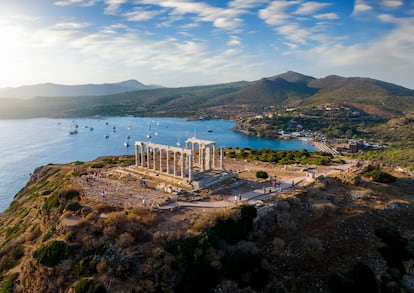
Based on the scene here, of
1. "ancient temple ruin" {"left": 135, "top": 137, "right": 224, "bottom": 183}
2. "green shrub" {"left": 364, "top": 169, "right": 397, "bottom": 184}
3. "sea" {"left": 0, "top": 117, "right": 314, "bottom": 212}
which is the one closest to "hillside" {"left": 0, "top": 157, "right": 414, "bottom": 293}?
"ancient temple ruin" {"left": 135, "top": 137, "right": 224, "bottom": 183}

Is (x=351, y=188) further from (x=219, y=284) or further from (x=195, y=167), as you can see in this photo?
(x=219, y=284)

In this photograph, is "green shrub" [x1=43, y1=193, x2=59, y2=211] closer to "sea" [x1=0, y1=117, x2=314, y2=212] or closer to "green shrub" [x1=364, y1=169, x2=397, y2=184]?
"sea" [x1=0, y1=117, x2=314, y2=212]

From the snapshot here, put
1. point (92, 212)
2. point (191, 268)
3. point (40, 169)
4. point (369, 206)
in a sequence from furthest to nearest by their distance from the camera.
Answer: point (40, 169) → point (369, 206) → point (92, 212) → point (191, 268)

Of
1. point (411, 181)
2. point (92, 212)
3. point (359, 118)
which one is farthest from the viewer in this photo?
point (359, 118)

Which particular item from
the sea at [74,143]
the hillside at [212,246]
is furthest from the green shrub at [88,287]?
the sea at [74,143]

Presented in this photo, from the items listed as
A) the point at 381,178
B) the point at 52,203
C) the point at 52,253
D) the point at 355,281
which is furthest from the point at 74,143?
the point at 355,281

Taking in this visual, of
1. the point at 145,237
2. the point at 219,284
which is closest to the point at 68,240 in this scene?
the point at 145,237
